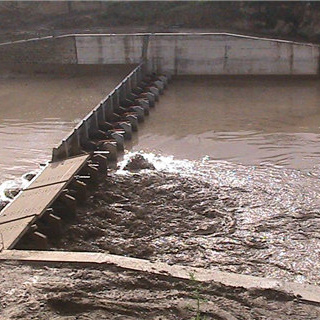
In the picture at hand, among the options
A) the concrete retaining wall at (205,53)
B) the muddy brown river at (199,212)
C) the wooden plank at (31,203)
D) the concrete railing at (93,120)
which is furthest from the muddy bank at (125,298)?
the concrete retaining wall at (205,53)

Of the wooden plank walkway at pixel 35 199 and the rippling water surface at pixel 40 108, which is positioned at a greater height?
the wooden plank walkway at pixel 35 199

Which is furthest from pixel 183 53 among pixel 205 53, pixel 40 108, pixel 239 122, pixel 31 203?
pixel 31 203

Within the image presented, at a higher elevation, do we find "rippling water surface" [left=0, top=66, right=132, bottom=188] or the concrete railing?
the concrete railing

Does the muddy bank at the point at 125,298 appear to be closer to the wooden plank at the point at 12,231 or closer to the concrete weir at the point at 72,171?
the wooden plank at the point at 12,231

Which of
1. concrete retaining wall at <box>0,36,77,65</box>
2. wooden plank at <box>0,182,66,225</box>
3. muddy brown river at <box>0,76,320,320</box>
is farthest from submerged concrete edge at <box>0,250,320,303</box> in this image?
concrete retaining wall at <box>0,36,77,65</box>

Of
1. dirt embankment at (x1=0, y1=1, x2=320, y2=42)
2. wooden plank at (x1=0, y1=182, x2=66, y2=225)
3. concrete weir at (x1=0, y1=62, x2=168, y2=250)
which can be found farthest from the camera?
dirt embankment at (x1=0, y1=1, x2=320, y2=42)

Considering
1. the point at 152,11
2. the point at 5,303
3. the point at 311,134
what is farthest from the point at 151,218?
the point at 152,11

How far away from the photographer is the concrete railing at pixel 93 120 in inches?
445

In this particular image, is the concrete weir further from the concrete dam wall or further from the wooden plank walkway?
the concrete dam wall

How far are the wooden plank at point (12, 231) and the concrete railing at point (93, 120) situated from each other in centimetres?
322

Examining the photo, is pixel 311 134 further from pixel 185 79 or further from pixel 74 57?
pixel 74 57

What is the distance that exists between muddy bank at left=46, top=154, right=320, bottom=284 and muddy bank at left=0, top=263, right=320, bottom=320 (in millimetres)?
1731

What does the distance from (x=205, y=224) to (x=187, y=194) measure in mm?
1298

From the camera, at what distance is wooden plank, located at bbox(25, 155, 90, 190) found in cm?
958
